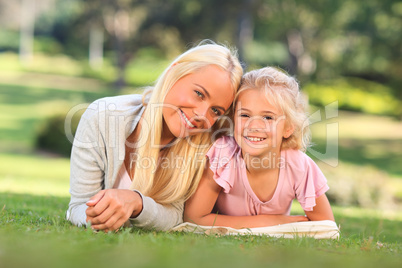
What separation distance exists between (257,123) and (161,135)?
79 centimetres

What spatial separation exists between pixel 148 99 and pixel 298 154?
52.8 inches

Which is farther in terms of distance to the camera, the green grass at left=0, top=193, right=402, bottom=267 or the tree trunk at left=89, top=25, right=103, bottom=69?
the tree trunk at left=89, top=25, right=103, bottom=69

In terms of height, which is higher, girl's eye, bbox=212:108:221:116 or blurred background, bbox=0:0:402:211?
blurred background, bbox=0:0:402:211

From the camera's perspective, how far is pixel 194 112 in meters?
3.90

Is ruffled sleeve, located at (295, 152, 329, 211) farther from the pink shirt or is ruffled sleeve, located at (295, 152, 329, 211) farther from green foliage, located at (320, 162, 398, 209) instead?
green foliage, located at (320, 162, 398, 209)

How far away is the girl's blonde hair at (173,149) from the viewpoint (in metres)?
3.95

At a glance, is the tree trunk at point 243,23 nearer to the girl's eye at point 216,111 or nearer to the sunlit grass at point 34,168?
the sunlit grass at point 34,168

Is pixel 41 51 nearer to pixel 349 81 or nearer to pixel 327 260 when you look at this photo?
pixel 349 81

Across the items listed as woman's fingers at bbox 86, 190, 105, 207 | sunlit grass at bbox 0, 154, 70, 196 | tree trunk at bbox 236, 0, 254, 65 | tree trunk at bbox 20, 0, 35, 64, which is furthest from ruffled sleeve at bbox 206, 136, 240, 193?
tree trunk at bbox 20, 0, 35, 64

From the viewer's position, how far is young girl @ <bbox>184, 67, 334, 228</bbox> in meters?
4.02

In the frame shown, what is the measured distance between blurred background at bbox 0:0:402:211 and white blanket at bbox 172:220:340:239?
7782mm

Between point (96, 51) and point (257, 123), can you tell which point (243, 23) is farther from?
point (96, 51)

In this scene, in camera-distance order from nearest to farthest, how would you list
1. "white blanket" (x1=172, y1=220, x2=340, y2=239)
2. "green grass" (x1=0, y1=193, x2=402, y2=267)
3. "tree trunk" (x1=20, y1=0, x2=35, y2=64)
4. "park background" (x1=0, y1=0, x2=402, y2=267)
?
"green grass" (x1=0, y1=193, x2=402, y2=267) → "park background" (x1=0, y1=0, x2=402, y2=267) → "white blanket" (x1=172, y1=220, x2=340, y2=239) → "tree trunk" (x1=20, y1=0, x2=35, y2=64)

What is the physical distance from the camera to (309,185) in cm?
402
